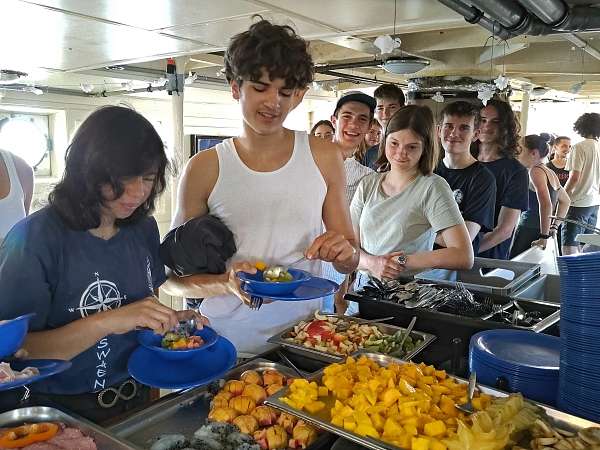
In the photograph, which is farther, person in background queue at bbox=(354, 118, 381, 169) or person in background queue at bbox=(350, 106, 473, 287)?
person in background queue at bbox=(354, 118, 381, 169)

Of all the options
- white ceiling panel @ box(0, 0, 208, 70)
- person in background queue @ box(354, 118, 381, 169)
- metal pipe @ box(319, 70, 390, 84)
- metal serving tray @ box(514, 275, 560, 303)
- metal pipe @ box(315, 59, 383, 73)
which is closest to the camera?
metal serving tray @ box(514, 275, 560, 303)

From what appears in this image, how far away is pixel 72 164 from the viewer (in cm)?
106

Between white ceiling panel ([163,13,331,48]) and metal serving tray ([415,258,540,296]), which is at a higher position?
white ceiling panel ([163,13,331,48])

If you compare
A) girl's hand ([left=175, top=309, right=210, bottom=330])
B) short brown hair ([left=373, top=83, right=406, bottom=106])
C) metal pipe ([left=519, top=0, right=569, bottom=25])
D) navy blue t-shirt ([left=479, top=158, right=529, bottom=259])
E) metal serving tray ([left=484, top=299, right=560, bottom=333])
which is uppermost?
metal pipe ([left=519, top=0, right=569, bottom=25])

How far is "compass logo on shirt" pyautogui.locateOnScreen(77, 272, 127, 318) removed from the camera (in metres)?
1.07

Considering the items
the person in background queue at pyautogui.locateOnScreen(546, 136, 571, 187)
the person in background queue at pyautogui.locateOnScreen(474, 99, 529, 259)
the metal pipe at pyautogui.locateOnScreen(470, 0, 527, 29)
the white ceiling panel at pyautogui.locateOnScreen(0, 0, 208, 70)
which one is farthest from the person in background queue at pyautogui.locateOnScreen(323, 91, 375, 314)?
the person in background queue at pyautogui.locateOnScreen(546, 136, 571, 187)

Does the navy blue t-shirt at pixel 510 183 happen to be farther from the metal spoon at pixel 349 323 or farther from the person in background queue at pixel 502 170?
the metal spoon at pixel 349 323

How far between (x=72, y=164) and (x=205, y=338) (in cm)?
45

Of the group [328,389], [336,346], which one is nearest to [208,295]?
[336,346]

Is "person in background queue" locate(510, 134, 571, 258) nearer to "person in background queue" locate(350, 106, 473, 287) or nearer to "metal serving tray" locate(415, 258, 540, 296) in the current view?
"metal serving tray" locate(415, 258, 540, 296)

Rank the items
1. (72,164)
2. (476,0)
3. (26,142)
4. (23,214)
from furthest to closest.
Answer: (26,142) < (476,0) < (23,214) < (72,164)

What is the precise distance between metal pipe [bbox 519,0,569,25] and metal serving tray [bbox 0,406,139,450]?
7.90 feet

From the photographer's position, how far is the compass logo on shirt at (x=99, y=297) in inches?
42.1

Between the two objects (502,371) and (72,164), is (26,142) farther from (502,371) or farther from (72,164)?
(502,371)
